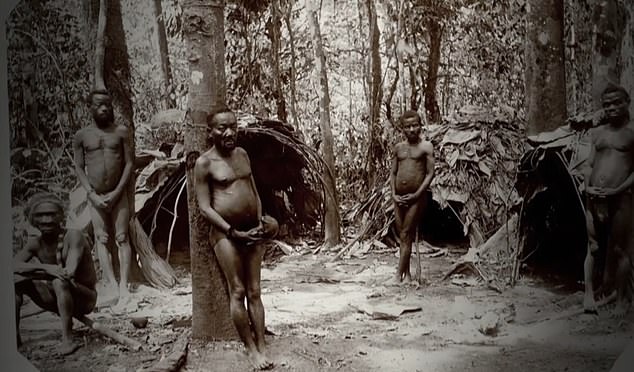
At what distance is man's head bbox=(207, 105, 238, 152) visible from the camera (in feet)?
9.43

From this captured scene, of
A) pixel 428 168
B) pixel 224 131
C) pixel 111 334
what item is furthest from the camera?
pixel 111 334

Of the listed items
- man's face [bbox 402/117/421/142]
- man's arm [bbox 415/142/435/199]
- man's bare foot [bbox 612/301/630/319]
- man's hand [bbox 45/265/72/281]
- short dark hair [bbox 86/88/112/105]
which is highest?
short dark hair [bbox 86/88/112/105]

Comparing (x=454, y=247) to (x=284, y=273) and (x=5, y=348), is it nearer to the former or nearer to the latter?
(x=284, y=273)

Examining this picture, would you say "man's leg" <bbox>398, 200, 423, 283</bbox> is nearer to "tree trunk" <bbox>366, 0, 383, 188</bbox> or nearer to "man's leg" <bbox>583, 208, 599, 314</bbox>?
"tree trunk" <bbox>366, 0, 383, 188</bbox>

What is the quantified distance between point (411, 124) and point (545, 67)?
64 cm

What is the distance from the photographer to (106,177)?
10.4 ft

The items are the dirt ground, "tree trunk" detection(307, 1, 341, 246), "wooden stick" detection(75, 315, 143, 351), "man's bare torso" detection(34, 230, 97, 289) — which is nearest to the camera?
the dirt ground

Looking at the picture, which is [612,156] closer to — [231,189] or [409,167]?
[409,167]

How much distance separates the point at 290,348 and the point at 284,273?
32 centimetres

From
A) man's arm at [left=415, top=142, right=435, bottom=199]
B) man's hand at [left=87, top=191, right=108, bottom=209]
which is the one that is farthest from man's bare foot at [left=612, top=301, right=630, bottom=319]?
man's hand at [left=87, top=191, right=108, bottom=209]

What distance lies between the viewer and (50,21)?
3195 millimetres

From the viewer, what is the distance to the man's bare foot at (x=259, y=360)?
2898 millimetres

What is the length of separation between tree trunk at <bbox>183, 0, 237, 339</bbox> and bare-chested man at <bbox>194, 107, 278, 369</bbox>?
45mm

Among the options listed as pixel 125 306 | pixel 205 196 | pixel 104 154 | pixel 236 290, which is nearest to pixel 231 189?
pixel 205 196
